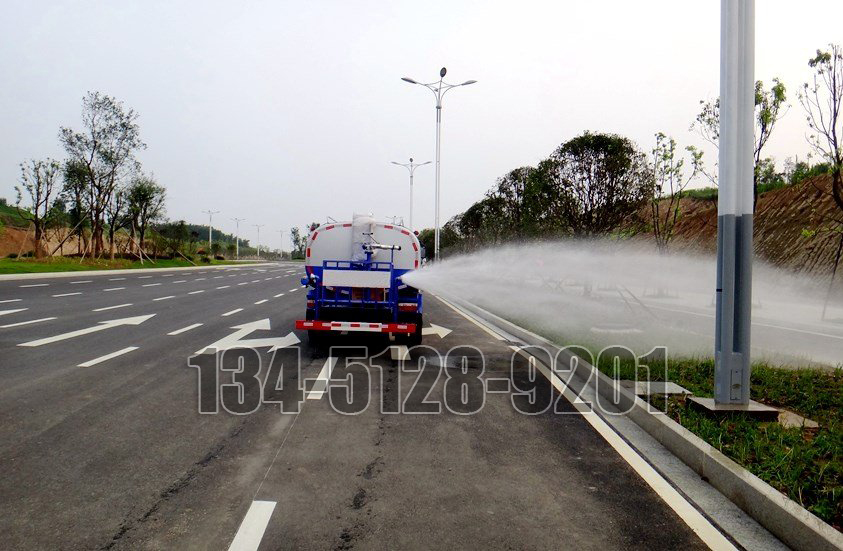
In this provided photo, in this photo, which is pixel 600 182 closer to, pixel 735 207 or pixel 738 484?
pixel 735 207

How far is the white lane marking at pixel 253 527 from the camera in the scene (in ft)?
10.3

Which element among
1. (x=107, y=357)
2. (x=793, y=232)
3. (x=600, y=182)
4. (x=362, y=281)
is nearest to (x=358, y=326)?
(x=362, y=281)

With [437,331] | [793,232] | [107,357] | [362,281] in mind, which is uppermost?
[793,232]

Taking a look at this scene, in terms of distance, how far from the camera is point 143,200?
47781mm

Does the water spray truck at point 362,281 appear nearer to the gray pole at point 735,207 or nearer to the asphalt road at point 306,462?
the asphalt road at point 306,462

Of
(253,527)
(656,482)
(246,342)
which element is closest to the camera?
(253,527)

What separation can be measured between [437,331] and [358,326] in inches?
146

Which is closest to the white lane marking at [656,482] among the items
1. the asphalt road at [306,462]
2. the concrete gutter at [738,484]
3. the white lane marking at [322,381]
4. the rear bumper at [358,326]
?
the asphalt road at [306,462]

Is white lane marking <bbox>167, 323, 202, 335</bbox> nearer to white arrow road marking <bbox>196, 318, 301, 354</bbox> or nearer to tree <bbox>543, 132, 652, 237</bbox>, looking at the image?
white arrow road marking <bbox>196, 318, 301, 354</bbox>

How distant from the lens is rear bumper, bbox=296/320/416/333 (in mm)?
9336

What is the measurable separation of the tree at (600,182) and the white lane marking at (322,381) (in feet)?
44.7

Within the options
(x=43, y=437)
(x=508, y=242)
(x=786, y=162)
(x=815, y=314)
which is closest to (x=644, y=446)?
(x=43, y=437)

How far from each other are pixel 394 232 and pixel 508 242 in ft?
74.3

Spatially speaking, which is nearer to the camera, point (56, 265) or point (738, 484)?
point (738, 484)
